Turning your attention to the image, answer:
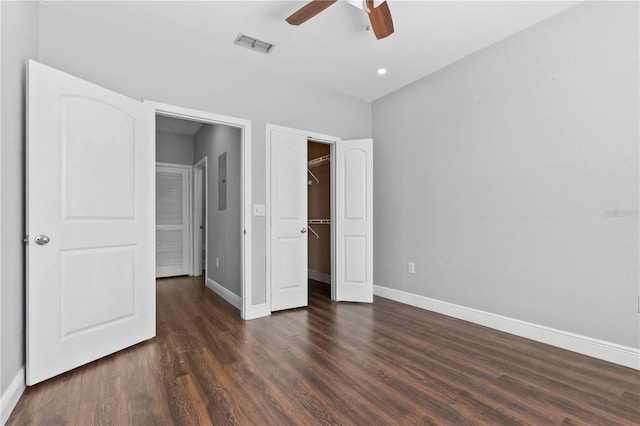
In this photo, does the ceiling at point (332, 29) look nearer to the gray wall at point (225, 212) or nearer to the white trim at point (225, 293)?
the gray wall at point (225, 212)

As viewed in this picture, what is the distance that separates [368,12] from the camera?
220 centimetres

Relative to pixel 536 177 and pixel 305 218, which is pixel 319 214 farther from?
pixel 536 177

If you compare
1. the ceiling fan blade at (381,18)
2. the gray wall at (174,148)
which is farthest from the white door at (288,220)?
the gray wall at (174,148)

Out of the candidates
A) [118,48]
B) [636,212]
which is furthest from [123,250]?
[636,212]

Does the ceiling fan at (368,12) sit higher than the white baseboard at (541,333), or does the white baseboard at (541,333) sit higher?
the ceiling fan at (368,12)

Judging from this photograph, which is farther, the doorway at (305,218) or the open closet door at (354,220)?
the open closet door at (354,220)

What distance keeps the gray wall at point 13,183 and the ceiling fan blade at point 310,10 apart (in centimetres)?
166

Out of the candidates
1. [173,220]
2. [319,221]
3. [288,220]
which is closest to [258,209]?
[288,220]

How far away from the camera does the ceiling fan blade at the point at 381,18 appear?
213 cm

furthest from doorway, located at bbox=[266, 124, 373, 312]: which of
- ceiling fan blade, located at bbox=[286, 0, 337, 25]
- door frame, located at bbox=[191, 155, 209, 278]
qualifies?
door frame, located at bbox=[191, 155, 209, 278]

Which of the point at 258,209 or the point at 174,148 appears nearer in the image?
the point at 258,209

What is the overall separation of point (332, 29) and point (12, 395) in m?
3.37

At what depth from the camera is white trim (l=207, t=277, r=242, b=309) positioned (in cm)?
372

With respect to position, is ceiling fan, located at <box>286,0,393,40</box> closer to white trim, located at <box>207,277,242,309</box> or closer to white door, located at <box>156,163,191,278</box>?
white trim, located at <box>207,277,242,309</box>
